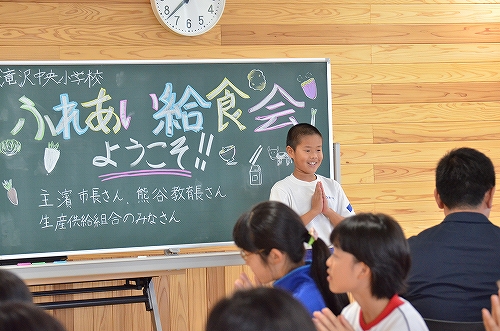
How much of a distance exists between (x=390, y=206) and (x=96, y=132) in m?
1.91

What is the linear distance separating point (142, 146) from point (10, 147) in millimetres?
672

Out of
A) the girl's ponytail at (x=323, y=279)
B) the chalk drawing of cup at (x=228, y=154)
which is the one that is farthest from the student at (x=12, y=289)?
the chalk drawing of cup at (x=228, y=154)

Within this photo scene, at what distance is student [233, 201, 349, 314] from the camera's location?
2.04m

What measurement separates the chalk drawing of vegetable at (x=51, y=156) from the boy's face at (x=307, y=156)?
1.23 m

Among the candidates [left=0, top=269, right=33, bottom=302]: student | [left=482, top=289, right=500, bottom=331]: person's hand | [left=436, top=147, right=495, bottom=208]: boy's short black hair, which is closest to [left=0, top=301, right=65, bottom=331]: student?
[left=0, top=269, right=33, bottom=302]: student

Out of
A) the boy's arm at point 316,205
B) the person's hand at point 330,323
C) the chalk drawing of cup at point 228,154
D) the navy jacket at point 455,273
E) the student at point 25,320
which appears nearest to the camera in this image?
the student at point 25,320

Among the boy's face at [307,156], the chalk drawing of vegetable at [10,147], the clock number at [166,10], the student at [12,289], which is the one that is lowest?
the student at [12,289]

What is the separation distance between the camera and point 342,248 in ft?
5.87

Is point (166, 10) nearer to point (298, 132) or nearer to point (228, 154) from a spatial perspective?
point (228, 154)

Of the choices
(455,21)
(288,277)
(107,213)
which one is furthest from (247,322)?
(455,21)

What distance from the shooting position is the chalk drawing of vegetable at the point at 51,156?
11.0ft

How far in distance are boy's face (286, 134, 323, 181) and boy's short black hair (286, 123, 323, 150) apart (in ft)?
0.07

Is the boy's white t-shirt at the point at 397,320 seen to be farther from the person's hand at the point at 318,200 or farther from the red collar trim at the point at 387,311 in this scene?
the person's hand at the point at 318,200

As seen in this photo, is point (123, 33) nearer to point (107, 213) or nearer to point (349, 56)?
point (107, 213)
